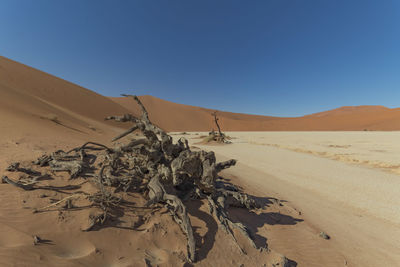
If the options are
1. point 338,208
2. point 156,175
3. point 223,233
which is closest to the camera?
point 223,233

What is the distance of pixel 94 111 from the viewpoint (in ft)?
98.4

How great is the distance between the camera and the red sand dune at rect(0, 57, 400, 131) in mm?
12348

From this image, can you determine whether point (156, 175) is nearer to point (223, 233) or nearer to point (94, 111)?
point (223, 233)

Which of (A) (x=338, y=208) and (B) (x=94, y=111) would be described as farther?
(B) (x=94, y=111)

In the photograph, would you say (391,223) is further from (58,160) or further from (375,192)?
(58,160)

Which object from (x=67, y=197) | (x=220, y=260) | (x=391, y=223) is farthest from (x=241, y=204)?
(x=391, y=223)

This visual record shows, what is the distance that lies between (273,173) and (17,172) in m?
7.89

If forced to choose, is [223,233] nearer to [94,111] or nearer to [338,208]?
[338,208]

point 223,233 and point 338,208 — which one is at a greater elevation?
point 223,233

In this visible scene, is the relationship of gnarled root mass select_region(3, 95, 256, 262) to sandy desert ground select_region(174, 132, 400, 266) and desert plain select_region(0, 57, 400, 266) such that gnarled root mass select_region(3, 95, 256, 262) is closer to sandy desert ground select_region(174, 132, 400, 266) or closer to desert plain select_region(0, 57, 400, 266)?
desert plain select_region(0, 57, 400, 266)

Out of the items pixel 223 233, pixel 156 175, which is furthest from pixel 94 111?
pixel 223 233

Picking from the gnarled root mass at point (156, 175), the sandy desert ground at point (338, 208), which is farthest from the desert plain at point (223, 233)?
the gnarled root mass at point (156, 175)

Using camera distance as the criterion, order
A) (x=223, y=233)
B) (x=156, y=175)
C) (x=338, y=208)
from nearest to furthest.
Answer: (x=223, y=233), (x=156, y=175), (x=338, y=208)

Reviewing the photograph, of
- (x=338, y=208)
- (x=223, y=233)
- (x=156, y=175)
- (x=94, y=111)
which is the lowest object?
(x=338, y=208)
